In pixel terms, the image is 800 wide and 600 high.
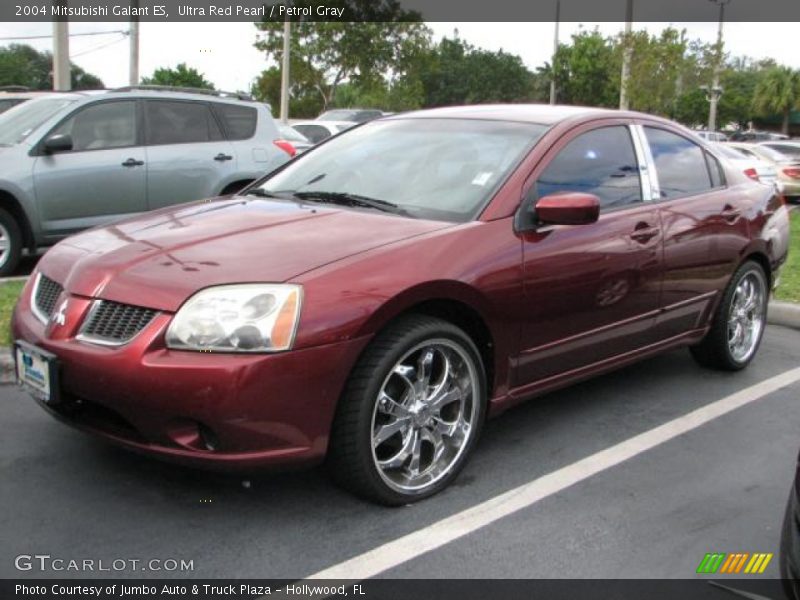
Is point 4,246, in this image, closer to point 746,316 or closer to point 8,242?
point 8,242

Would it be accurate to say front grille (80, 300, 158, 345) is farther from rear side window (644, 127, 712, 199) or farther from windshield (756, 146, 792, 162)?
windshield (756, 146, 792, 162)

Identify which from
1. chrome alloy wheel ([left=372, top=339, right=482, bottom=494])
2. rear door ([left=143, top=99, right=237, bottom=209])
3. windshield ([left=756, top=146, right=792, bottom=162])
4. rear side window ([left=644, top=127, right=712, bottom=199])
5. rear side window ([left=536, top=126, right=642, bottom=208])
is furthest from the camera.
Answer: windshield ([left=756, top=146, right=792, bottom=162])

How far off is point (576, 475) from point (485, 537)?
73cm

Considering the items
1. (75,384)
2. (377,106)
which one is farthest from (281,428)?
(377,106)

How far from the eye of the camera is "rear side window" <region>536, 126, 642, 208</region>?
3.98m

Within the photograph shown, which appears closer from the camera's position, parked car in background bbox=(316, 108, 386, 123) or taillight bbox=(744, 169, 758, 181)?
taillight bbox=(744, 169, 758, 181)

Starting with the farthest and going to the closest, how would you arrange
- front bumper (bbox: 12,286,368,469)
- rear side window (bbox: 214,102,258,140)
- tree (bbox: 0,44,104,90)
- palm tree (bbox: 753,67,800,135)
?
tree (bbox: 0,44,104,90) < palm tree (bbox: 753,67,800,135) < rear side window (bbox: 214,102,258,140) < front bumper (bbox: 12,286,368,469)

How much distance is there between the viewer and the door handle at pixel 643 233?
4.23m

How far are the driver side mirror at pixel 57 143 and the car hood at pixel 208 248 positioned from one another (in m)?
3.57

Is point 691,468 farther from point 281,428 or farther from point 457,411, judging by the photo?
point 281,428

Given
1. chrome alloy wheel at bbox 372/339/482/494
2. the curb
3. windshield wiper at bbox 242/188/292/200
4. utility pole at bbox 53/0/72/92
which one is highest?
utility pole at bbox 53/0/72/92

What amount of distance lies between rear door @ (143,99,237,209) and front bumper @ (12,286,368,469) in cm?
484

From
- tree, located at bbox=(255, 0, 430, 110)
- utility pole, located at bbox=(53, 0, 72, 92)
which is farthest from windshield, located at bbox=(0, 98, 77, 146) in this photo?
tree, located at bbox=(255, 0, 430, 110)

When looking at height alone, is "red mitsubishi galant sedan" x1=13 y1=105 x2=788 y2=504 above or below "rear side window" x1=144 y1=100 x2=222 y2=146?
below
